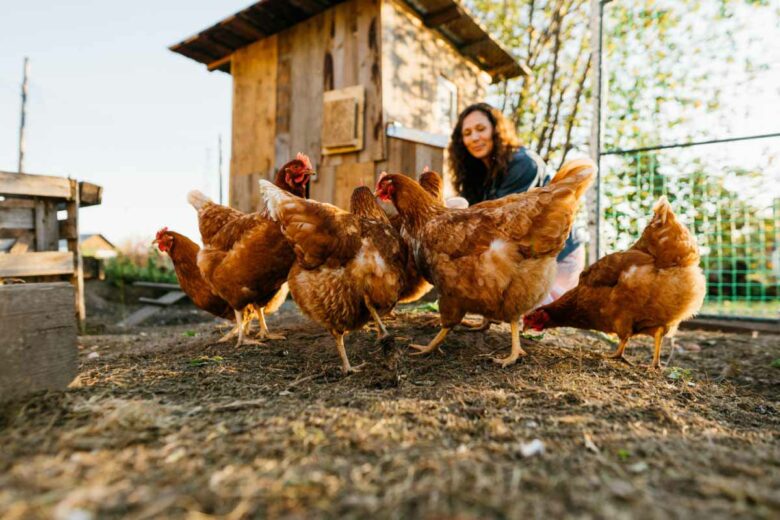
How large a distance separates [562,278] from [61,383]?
11.9 ft

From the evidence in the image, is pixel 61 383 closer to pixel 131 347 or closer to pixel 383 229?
pixel 383 229

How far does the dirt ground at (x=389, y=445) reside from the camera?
0.95m

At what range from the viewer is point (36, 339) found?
160cm

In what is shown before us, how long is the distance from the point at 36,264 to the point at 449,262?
13.7ft

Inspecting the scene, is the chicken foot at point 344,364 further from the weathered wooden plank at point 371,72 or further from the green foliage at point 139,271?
the green foliage at point 139,271

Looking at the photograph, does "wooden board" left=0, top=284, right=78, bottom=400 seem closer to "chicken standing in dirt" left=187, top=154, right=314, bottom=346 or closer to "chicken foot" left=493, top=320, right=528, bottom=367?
"chicken standing in dirt" left=187, top=154, right=314, bottom=346

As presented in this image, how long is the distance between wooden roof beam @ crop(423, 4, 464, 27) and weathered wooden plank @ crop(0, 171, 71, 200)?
4.88 metres

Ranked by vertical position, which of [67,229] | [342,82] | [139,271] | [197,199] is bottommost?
[139,271]

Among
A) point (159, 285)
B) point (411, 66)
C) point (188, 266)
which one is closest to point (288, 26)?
point (411, 66)

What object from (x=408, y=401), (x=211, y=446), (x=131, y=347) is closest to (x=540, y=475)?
(x=408, y=401)

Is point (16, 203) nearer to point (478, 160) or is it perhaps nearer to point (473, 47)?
point (478, 160)

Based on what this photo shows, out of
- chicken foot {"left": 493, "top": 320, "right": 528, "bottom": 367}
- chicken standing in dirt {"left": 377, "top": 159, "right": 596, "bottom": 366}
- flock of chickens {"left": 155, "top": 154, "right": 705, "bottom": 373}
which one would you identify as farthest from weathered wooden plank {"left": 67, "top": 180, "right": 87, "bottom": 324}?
chicken foot {"left": 493, "top": 320, "right": 528, "bottom": 367}

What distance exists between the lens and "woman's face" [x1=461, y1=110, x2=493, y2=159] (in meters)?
4.03

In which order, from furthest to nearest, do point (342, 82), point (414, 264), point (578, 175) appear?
1. point (342, 82)
2. point (414, 264)
3. point (578, 175)
